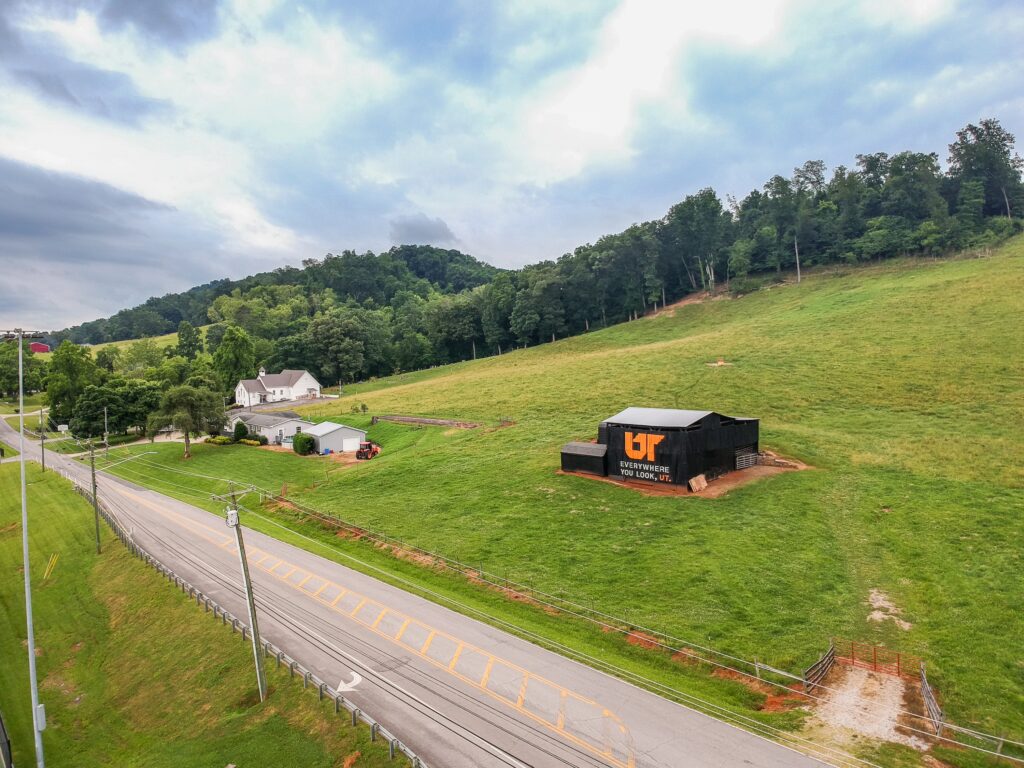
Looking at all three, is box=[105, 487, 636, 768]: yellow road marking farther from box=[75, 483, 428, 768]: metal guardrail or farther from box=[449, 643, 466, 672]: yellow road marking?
box=[75, 483, 428, 768]: metal guardrail

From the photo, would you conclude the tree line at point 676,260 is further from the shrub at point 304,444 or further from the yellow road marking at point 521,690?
the yellow road marking at point 521,690

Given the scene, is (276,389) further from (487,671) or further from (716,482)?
(487,671)

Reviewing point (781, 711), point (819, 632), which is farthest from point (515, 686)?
point (819, 632)

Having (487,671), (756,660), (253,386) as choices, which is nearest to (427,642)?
(487,671)

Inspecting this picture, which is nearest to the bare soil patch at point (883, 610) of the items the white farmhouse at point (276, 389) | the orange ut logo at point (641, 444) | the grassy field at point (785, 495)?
the grassy field at point (785, 495)

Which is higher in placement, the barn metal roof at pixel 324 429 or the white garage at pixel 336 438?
the barn metal roof at pixel 324 429

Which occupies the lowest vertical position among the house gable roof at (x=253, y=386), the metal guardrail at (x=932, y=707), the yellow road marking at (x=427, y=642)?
the metal guardrail at (x=932, y=707)

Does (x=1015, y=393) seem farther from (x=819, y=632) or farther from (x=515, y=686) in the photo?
(x=515, y=686)
